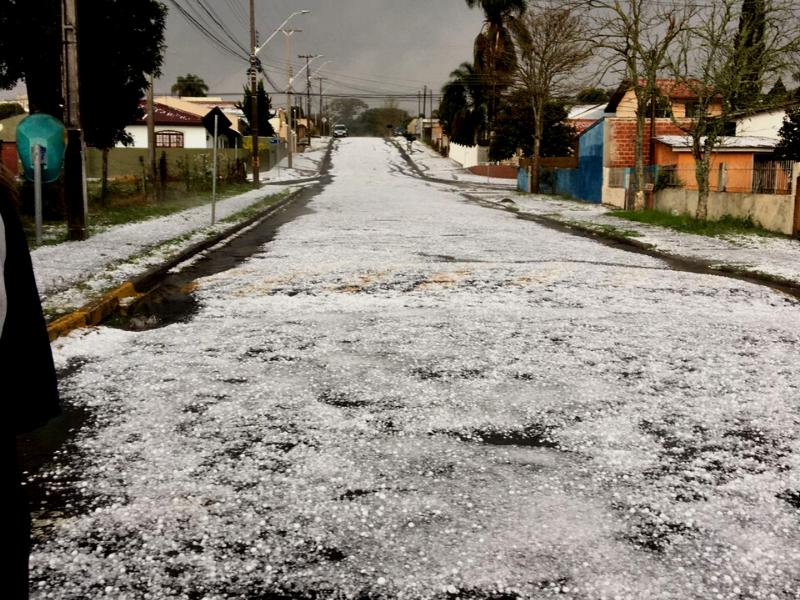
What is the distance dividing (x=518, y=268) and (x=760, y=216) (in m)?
10.8

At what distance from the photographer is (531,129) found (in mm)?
54781

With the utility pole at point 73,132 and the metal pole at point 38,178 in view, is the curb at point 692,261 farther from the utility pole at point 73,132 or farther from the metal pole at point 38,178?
the metal pole at point 38,178

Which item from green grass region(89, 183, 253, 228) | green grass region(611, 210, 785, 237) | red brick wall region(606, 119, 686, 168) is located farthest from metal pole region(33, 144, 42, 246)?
red brick wall region(606, 119, 686, 168)

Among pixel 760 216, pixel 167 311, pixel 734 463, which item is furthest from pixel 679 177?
pixel 734 463

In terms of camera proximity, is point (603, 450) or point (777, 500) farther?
point (603, 450)

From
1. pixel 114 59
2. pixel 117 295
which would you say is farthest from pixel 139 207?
pixel 117 295

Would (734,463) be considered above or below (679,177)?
below

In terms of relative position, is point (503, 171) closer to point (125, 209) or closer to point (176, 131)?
point (176, 131)

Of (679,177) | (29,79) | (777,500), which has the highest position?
(29,79)

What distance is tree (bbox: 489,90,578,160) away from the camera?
5348 centimetres

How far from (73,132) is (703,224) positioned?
14789 millimetres

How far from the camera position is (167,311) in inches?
326

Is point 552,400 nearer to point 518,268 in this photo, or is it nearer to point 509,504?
point 509,504

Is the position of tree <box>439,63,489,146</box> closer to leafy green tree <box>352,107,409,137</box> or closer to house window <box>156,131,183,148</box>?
house window <box>156,131,183,148</box>
